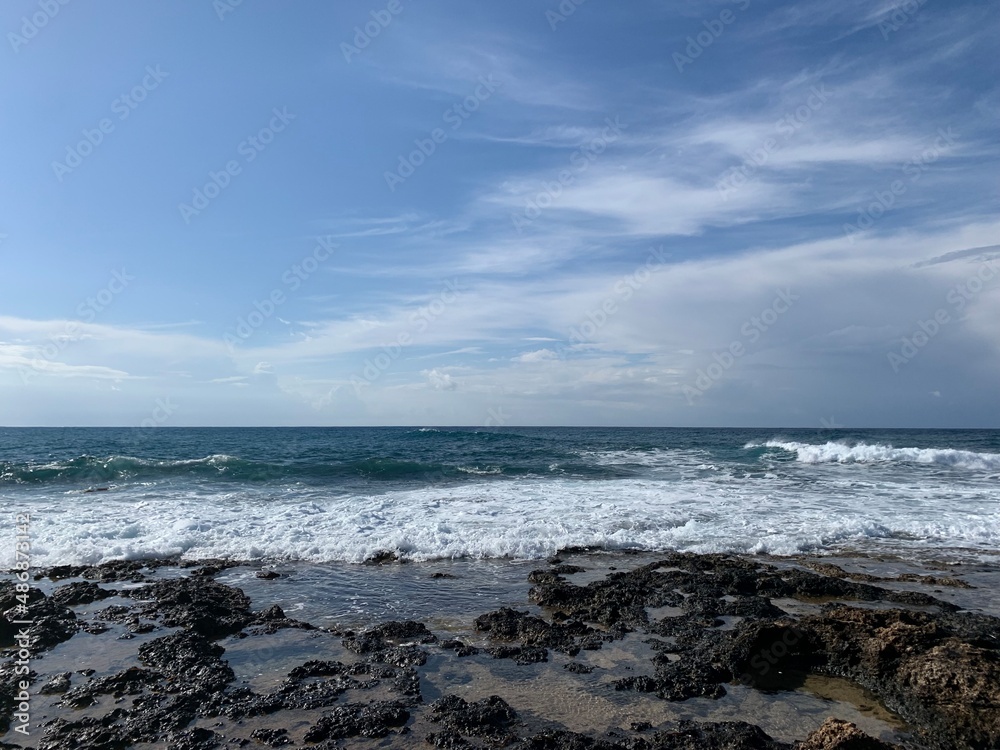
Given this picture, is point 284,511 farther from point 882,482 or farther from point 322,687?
point 882,482

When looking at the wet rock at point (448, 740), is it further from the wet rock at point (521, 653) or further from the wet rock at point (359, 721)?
the wet rock at point (521, 653)

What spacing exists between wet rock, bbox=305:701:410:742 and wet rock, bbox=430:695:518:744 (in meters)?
0.34

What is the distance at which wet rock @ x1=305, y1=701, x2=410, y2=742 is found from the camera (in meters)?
4.79

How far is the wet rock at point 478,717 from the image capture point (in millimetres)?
4832

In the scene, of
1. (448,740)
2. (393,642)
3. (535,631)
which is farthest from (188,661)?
(535,631)

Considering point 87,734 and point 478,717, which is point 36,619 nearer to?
point 87,734

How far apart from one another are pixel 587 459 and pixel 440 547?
20.9 m

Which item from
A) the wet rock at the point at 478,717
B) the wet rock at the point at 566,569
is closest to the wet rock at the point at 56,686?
the wet rock at the point at 478,717

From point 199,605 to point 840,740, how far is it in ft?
24.6

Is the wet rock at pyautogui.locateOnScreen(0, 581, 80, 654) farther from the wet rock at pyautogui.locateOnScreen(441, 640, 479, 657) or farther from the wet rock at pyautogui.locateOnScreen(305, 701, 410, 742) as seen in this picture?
the wet rock at pyautogui.locateOnScreen(441, 640, 479, 657)

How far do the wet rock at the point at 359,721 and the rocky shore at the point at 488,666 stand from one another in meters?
0.02

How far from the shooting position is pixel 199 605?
303 inches

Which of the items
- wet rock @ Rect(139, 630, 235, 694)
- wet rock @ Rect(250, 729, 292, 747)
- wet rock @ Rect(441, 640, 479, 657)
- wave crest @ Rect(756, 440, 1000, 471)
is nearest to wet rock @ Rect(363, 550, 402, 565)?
wet rock @ Rect(139, 630, 235, 694)

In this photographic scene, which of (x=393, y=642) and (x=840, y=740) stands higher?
(x=840, y=740)
